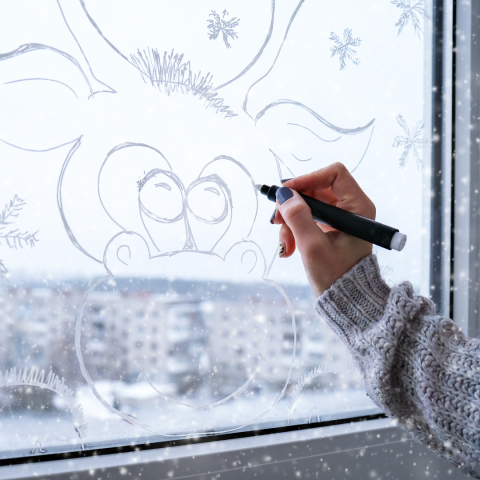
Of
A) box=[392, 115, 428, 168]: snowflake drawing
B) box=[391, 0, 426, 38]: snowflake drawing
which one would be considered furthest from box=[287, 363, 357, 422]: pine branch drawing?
box=[391, 0, 426, 38]: snowflake drawing

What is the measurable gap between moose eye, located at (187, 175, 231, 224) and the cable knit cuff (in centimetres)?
20

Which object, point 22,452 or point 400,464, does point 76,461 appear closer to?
point 22,452

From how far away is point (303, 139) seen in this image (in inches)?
22.6

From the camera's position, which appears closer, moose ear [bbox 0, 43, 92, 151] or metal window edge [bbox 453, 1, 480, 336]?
moose ear [bbox 0, 43, 92, 151]

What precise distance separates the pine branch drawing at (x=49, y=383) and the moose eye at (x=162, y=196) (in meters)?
0.23

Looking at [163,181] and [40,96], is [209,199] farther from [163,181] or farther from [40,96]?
[40,96]

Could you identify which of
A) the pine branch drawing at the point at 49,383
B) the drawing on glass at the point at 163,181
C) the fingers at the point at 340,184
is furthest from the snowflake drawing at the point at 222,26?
the pine branch drawing at the point at 49,383

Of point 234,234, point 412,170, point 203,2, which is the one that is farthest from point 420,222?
point 203,2

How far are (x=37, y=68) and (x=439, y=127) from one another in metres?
0.66

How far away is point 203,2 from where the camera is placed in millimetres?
511

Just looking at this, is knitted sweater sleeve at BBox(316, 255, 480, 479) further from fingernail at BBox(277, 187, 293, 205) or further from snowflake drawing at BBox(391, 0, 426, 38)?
snowflake drawing at BBox(391, 0, 426, 38)

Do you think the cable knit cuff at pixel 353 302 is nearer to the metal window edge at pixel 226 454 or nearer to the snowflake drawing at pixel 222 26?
the metal window edge at pixel 226 454

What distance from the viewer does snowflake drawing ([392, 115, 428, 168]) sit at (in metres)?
0.65

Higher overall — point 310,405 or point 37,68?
point 37,68
